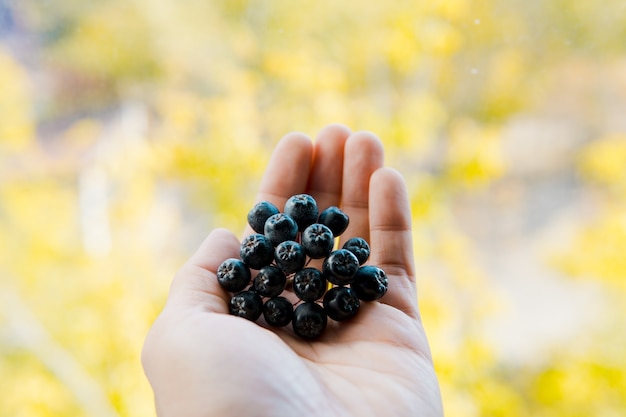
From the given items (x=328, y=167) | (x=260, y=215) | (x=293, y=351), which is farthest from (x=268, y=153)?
(x=293, y=351)

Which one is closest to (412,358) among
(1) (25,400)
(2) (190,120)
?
(2) (190,120)

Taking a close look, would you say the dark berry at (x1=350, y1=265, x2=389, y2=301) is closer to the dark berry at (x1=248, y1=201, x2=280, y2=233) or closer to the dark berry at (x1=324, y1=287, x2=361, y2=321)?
the dark berry at (x1=324, y1=287, x2=361, y2=321)

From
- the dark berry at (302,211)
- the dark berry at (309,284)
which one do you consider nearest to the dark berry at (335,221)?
the dark berry at (302,211)

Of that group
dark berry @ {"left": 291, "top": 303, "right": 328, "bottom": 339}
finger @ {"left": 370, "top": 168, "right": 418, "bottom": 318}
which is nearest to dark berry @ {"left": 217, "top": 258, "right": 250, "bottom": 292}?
dark berry @ {"left": 291, "top": 303, "right": 328, "bottom": 339}

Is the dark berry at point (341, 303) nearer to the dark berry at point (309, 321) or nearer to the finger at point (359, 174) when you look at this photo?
the dark berry at point (309, 321)

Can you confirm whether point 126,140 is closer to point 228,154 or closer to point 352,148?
point 228,154

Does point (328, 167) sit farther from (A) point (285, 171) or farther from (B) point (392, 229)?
(B) point (392, 229)

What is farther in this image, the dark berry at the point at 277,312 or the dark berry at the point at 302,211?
the dark berry at the point at 302,211
